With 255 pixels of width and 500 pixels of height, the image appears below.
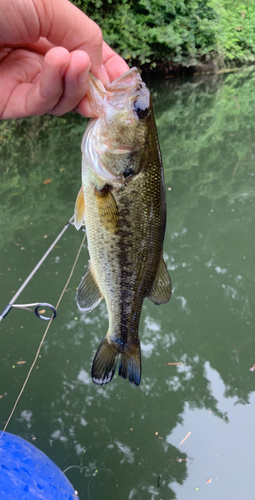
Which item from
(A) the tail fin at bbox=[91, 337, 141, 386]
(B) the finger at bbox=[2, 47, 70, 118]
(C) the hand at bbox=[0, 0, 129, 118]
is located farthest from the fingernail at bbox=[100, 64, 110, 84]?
(A) the tail fin at bbox=[91, 337, 141, 386]

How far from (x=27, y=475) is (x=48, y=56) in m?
1.98

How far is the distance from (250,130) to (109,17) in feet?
22.2

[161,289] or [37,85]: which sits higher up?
[37,85]

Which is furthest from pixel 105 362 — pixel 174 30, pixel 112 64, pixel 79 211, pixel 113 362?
pixel 174 30

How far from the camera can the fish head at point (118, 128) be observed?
4.53 feet

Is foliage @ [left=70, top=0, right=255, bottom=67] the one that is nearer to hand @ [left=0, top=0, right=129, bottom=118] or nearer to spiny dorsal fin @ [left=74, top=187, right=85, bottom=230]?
hand @ [left=0, top=0, right=129, bottom=118]

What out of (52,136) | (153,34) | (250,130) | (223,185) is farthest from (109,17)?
(223,185)

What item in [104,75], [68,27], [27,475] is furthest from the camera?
[27,475]

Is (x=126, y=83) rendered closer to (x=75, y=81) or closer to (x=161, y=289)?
(x=75, y=81)

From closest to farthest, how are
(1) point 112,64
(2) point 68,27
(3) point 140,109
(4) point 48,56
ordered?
(4) point 48,56, (2) point 68,27, (3) point 140,109, (1) point 112,64

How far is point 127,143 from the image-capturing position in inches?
56.0

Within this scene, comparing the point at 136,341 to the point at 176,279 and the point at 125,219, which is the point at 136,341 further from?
the point at 176,279

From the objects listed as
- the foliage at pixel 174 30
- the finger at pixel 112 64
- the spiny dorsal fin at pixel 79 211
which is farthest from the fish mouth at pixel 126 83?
the foliage at pixel 174 30

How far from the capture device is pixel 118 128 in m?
1.41
